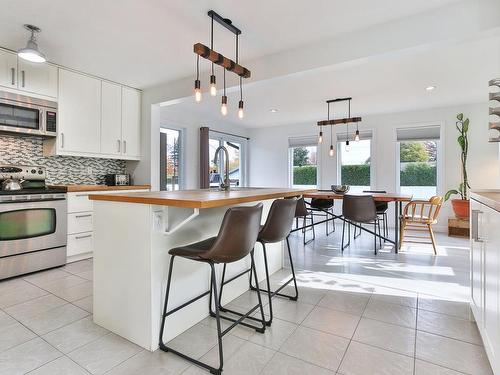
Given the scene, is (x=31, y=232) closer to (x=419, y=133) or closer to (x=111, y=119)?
(x=111, y=119)

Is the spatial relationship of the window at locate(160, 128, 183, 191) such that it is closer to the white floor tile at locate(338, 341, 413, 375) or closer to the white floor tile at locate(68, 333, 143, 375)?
the white floor tile at locate(68, 333, 143, 375)

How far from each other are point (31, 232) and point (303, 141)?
575 cm

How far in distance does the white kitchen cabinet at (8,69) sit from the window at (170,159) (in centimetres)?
240

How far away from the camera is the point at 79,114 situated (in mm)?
3641

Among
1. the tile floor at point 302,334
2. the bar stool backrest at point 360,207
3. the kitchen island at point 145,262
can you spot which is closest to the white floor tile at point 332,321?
the tile floor at point 302,334

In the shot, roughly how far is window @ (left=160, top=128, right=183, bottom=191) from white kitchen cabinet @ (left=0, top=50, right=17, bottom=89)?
2397 mm

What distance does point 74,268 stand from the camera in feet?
10.6

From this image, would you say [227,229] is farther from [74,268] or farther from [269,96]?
[269,96]

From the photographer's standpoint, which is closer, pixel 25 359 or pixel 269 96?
pixel 25 359

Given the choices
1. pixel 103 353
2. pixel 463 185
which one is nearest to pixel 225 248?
pixel 103 353

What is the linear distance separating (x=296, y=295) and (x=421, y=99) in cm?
437

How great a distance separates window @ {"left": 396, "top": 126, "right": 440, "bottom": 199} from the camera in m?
5.64

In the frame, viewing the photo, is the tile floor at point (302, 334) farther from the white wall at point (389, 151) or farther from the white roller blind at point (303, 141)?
the white roller blind at point (303, 141)

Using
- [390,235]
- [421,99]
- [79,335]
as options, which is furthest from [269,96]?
[79,335]
